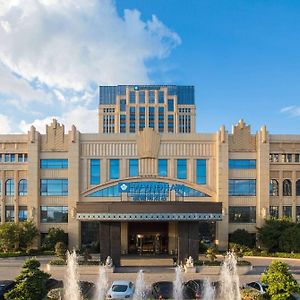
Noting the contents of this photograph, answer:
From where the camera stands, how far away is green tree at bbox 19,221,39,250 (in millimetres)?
37719

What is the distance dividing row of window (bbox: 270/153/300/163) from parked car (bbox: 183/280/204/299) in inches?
874

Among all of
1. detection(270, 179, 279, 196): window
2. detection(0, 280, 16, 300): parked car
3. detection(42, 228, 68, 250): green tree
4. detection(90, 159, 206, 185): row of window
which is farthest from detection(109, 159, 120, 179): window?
detection(0, 280, 16, 300): parked car

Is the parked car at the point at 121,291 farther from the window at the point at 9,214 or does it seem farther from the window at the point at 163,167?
the window at the point at 9,214

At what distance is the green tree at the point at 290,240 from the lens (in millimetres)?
36562

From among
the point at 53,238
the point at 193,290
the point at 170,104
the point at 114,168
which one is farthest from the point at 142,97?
the point at 193,290

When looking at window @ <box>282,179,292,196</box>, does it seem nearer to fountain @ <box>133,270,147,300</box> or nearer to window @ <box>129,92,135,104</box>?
fountain @ <box>133,270,147,300</box>

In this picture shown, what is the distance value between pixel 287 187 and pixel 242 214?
5.93 meters

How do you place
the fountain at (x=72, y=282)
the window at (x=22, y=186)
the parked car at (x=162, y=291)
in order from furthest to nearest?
the window at (x=22, y=186), the parked car at (x=162, y=291), the fountain at (x=72, y=282)

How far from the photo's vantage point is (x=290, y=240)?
3675 centimetres

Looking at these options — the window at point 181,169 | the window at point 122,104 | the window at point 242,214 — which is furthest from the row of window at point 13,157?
the window at point 122,104

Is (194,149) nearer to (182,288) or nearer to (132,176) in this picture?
(132,176)

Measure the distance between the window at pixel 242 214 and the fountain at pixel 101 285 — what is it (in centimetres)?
1761

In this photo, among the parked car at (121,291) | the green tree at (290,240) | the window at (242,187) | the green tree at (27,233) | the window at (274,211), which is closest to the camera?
the parked car at (121,291)

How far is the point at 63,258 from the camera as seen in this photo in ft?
103
